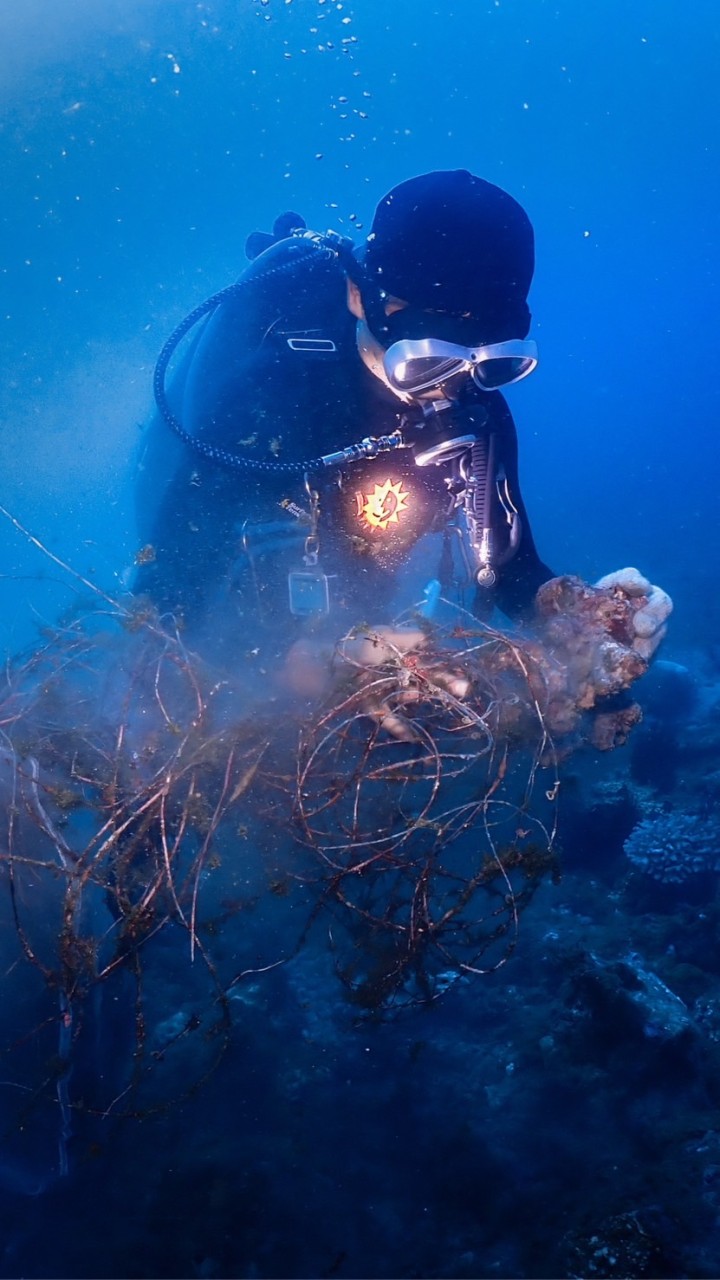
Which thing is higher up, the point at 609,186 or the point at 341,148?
the point at 341,148

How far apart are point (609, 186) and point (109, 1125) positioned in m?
92.7

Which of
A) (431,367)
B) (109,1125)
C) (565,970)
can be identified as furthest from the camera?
(565,970)

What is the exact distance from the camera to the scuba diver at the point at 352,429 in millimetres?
3873

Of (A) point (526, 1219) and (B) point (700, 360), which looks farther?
(B) point (700, 360)

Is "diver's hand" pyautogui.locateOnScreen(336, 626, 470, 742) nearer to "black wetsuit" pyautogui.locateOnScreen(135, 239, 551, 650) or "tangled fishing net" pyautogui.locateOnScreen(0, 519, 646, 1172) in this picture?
"tangled fishing net" pyautogui.locateOnScreen(0, 519, 646, 1172)

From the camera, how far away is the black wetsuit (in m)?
4.34

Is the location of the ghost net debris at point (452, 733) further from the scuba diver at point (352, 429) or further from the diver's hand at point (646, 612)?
the scuba diver at point (352, 429)

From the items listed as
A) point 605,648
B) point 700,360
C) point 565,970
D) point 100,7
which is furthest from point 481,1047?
point 700,360

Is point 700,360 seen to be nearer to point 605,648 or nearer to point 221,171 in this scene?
point 221,171

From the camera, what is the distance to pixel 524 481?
6072 cm

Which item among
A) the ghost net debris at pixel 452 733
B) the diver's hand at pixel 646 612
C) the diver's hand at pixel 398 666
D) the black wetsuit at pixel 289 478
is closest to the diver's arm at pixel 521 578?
the black wetsuit at pixel 289 478

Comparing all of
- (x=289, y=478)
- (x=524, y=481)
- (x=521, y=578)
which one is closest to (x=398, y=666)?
(x=521, y=578)

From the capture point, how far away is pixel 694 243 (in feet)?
288

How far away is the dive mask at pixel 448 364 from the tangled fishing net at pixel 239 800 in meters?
1.71
